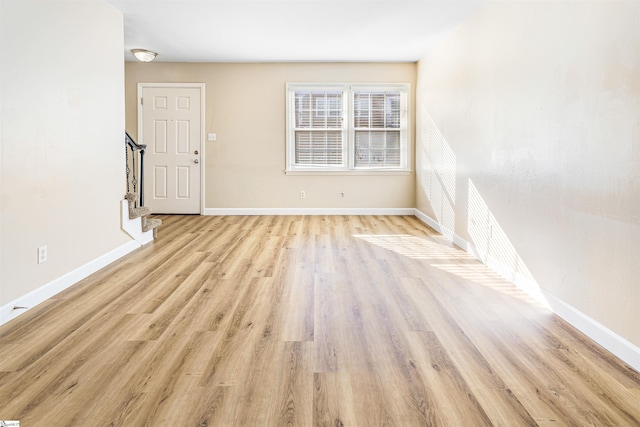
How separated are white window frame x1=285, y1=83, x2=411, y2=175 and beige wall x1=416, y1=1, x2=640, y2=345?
2468 mm

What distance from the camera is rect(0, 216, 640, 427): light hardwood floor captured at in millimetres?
1744

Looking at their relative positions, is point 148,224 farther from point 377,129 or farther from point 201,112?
point 377,129

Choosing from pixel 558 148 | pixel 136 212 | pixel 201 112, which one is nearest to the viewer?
pixel 558 148

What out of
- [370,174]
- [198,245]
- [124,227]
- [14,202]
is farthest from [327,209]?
[14,202]

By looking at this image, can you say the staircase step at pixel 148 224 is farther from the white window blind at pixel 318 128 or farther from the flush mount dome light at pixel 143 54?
the white window blind at pixel 318 128

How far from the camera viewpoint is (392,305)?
9.94 ft

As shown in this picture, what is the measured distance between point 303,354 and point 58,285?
6.72ft

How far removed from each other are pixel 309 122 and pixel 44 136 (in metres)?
4.80

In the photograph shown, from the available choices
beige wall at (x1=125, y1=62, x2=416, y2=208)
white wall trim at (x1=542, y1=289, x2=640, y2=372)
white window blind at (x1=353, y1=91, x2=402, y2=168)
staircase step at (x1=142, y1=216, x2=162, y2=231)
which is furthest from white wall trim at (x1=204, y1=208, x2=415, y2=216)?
white wall trim at (x1=542, y1=289, x2=640, y2=372)

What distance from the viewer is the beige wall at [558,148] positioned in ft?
7.46

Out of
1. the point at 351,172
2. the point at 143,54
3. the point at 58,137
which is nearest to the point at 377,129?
the point at 351,172

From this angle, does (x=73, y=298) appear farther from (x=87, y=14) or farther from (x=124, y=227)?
(x=87, y=14)

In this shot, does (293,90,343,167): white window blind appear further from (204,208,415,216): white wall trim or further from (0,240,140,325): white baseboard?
(0,240,140,325): white baseboard

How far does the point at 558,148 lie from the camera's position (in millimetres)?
2912
